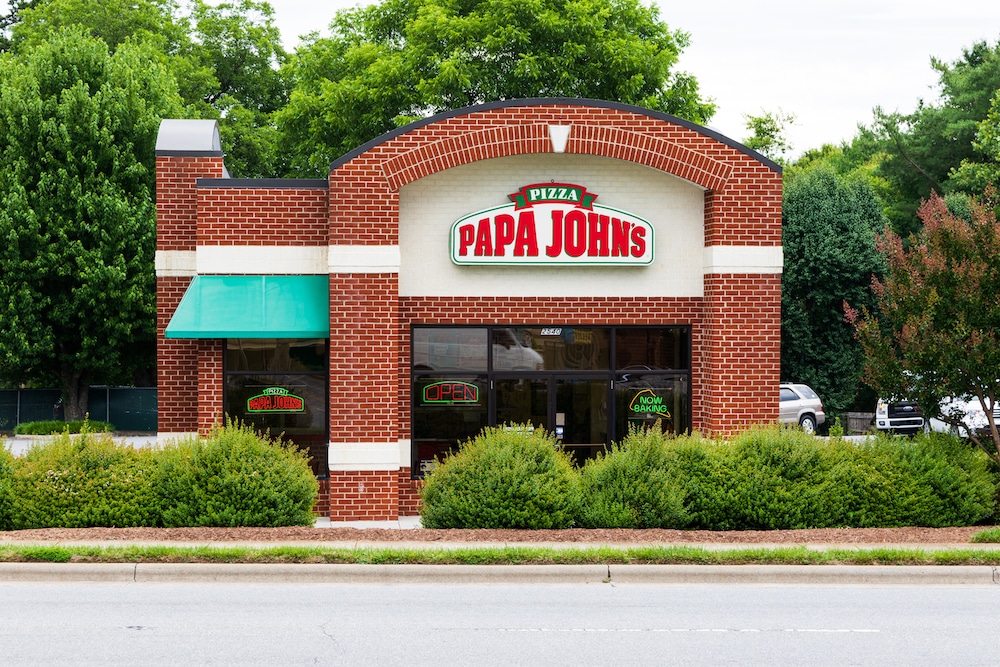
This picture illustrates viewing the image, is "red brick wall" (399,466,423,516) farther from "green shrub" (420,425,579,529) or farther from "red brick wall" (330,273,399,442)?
"green shrub" (420,425,579,529)

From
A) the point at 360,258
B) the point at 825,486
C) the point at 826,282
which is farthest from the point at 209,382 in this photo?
the point at 826,282

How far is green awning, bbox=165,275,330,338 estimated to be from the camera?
1666cm

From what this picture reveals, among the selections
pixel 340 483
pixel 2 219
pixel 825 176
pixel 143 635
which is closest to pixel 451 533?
pixel 340 483

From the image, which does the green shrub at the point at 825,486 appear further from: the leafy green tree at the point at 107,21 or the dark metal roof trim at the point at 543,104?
the leafy green tree at the point at 107,21

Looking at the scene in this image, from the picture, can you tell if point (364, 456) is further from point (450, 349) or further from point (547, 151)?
point (547, 151)

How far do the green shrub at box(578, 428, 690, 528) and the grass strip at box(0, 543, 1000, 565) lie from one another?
4.64ft

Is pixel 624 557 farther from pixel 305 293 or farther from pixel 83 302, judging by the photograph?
pixel 83 302

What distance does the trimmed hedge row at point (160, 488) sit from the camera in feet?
45.4

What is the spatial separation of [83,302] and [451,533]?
26.2m

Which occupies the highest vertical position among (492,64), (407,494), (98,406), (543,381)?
(492,64)

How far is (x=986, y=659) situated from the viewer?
856 cm

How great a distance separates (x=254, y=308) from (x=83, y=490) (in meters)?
4.10

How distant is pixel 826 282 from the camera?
3725 centimetres

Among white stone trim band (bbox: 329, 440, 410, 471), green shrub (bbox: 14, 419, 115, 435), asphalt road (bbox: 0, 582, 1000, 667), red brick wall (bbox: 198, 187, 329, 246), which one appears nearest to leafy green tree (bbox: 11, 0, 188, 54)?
green shrub (bbox: 14, 419, 115, 435)
